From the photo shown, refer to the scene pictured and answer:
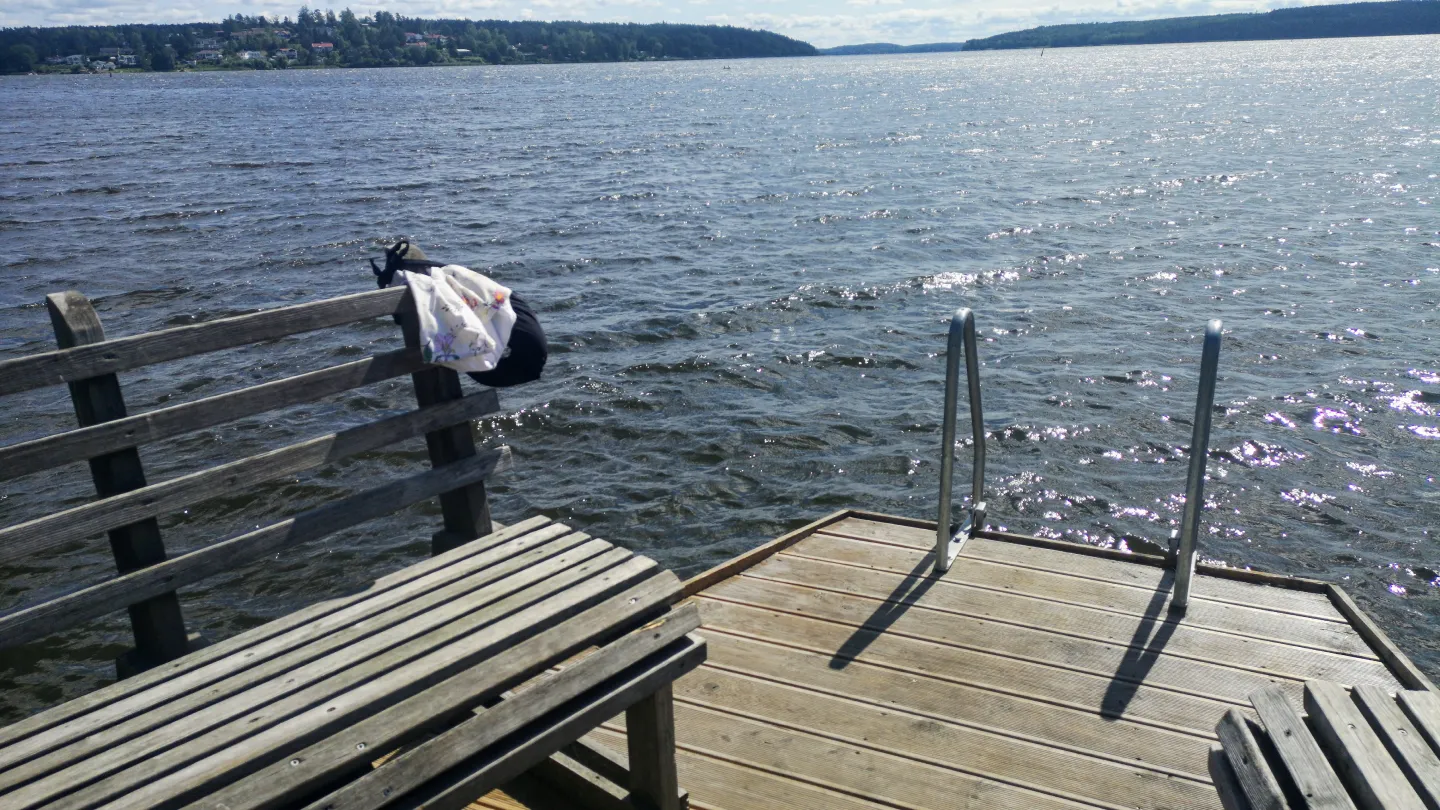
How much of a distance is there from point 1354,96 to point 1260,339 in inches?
1836

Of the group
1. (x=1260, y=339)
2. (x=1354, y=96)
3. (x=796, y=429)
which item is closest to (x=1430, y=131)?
(x=1354, y=96)

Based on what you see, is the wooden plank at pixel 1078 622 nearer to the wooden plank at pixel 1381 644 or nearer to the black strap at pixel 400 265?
the wooden plank at pixel 1381 644

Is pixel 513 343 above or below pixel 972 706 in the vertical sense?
above

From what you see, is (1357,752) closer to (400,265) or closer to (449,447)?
(449,447)

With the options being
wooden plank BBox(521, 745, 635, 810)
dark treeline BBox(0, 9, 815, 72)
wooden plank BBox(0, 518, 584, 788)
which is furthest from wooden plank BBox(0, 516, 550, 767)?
dark treeline BBox(0, 9, 815, 72)

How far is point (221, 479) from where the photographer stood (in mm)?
3338

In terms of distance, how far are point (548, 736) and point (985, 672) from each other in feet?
6.67

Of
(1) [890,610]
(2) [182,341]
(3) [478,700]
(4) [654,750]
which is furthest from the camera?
(1) [890,610]

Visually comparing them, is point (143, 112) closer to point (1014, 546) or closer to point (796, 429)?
point (796, 429)

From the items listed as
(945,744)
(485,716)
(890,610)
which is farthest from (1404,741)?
(890,610)

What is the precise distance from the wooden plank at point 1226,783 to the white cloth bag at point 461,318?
2463 millimetres

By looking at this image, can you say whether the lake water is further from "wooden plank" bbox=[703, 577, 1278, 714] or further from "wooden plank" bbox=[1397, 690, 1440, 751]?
"wooden plank" bbox=[1397, 690, 1440, 751]

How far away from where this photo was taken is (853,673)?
407 centimetres

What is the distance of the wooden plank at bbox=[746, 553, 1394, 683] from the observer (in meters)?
4.02
